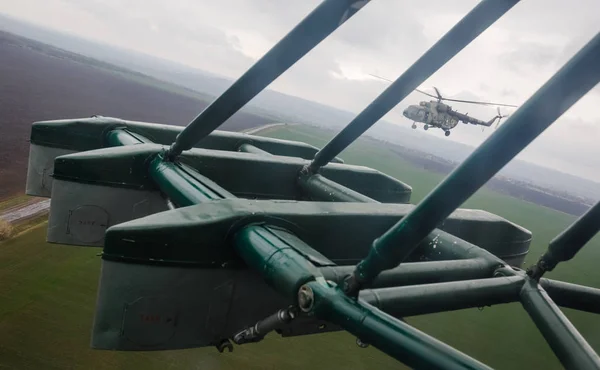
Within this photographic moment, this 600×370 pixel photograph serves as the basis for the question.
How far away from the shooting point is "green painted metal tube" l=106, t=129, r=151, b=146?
30.4 feet

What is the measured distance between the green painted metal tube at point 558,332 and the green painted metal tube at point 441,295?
15 cm

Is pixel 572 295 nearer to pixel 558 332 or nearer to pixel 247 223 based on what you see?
pixel 558 332

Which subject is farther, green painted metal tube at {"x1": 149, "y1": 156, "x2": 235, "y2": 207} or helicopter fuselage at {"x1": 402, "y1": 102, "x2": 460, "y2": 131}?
helicopter fuselage at {"x1": 402, "y1": 102, "x2": 460, "y2": 131}

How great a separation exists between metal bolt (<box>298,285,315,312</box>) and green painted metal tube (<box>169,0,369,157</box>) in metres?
2.89

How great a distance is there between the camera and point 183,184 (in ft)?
21.7

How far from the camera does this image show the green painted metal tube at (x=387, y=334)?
133 inches

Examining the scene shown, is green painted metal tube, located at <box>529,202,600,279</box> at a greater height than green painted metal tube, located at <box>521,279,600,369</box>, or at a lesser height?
greater

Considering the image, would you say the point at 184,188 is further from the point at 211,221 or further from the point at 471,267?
the point at 471,267

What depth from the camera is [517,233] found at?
8.24 m

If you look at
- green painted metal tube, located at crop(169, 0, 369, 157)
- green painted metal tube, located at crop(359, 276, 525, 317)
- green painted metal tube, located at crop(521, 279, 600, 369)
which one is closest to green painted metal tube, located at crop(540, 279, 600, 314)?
green painted metal tube, located at crop(521, 279, 600, 369)

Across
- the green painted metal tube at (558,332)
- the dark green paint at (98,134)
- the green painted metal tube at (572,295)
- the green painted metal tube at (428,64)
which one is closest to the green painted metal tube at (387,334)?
the green painted metal tube at (558,332)

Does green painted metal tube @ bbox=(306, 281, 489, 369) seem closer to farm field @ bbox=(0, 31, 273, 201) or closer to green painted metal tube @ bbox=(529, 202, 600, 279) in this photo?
green painted metal tube @ bbox=(529, 202, 600, 279)

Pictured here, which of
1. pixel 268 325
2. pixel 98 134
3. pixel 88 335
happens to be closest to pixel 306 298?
pixel 268 325

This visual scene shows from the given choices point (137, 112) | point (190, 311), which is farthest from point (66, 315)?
point (137, 112)
